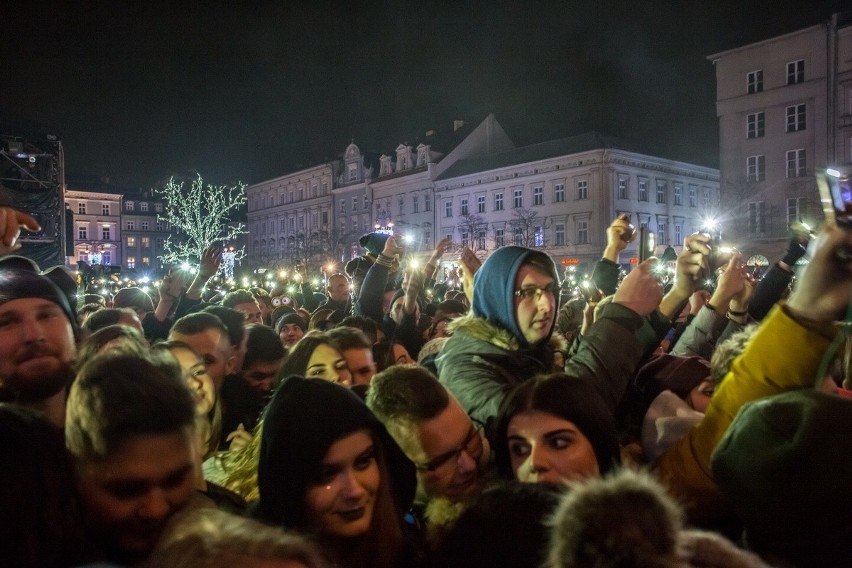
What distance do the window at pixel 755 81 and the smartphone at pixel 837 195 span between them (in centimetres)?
4558

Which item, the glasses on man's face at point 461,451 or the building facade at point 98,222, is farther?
the building facade at point 98,222

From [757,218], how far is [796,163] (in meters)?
3.78

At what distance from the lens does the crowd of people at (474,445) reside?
1544 millimetres

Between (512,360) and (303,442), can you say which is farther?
(512,360)

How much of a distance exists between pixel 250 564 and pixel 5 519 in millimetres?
637

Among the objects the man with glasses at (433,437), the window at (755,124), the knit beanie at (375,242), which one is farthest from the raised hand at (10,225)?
the window at (755,124)

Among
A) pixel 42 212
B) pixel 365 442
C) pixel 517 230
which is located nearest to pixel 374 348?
pixel 365 442

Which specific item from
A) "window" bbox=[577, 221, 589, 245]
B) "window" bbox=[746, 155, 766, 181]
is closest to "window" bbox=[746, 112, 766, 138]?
"window" bbox=[746, 155, 766, 181]

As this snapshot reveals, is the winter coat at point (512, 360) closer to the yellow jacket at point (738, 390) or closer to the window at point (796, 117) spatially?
the yellow jacket at point (738, 390)

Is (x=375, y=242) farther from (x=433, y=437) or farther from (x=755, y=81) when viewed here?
(x=755, y=81)

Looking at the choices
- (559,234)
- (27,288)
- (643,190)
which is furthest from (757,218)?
(27,288)

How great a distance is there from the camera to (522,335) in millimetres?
3094

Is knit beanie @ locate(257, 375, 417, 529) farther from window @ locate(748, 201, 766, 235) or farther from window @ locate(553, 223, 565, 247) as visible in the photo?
window @ locate(553, 223, 565, 247)

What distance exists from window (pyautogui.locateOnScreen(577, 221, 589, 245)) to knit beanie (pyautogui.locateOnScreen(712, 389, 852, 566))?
4860cm
